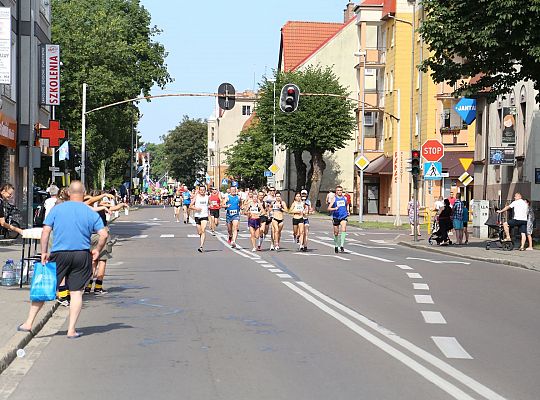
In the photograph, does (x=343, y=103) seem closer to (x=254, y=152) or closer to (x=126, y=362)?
(x=254, y=152)

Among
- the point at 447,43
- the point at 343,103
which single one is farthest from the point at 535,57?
the point at 343,103

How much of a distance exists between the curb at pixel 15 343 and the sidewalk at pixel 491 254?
1417cm

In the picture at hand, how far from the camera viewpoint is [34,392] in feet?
27.0

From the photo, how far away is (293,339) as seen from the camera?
445 inches

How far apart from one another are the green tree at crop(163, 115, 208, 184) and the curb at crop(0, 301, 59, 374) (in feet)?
511

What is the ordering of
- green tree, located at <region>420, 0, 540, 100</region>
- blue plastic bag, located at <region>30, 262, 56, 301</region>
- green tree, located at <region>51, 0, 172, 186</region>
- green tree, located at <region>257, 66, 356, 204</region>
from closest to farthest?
blue plastic bag, located at <region>30, 262, 56, 301</region> → green tree, located at <region>420, 0, 540, 100</region> → green tree, located at <region>51, 0, 172, 186</region> → green tree, located at <region>257, 66, 356, 204</region>

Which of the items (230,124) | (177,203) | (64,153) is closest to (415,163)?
(64,153)

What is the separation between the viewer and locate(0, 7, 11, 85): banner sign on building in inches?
586

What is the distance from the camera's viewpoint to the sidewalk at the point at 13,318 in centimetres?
1002

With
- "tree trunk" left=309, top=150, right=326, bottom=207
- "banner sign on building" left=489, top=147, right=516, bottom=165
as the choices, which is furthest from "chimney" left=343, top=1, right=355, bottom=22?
"banner sign on building" left=489, top=147, right=516, bottom=165

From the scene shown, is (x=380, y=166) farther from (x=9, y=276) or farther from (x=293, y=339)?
(x=293, y=339)

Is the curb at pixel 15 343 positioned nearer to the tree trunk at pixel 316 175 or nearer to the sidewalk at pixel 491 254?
the sidewalk at pixel 491 254

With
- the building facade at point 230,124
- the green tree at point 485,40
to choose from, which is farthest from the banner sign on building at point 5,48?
the building facade at point 230,124

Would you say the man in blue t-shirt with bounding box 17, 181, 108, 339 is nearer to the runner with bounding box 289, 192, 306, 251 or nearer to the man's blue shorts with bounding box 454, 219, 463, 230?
the runner with bounding box 289, 192, 306, 251
